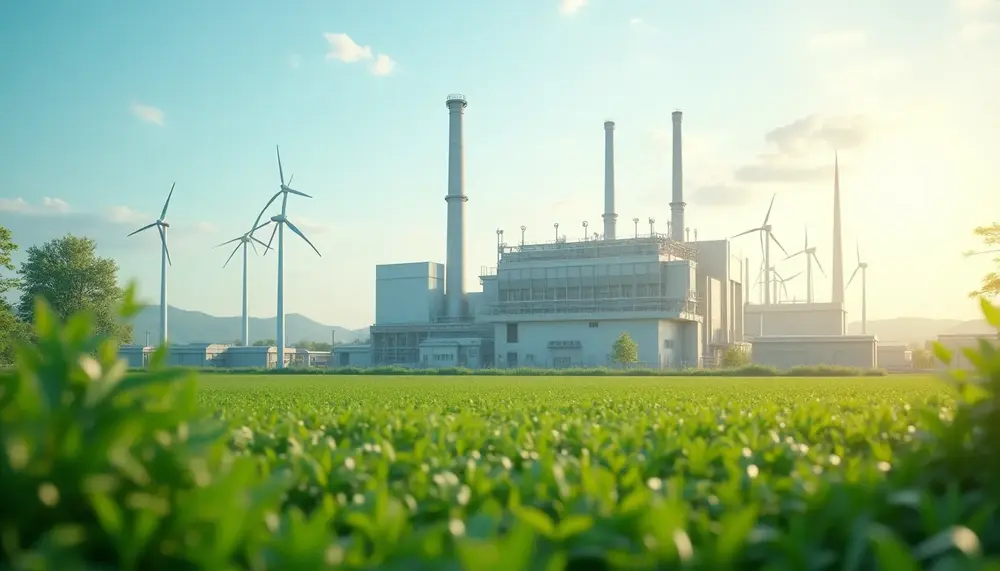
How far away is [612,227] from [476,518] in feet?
291

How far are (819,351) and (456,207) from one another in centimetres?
4116

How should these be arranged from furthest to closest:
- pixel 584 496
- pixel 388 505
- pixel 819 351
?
pixel 819 351, pixel 584 496, pixel 388 505

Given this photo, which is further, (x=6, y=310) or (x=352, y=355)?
(x=352, y=355)

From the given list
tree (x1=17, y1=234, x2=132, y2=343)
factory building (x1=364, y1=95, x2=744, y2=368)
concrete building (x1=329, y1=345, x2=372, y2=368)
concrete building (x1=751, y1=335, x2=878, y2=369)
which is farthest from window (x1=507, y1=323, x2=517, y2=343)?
tree (x1=17, y1=234, x2=132, y2=343)

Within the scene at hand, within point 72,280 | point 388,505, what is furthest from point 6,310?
point 388,505

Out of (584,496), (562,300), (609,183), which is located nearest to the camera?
(584,496)

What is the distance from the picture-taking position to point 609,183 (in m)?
90.6

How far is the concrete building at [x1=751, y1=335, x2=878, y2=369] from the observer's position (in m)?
76.5

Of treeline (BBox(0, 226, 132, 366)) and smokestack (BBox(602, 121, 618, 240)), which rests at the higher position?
smokestack (BBox(602, 121, 618, 240))

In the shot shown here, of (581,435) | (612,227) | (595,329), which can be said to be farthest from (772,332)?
(581,435)

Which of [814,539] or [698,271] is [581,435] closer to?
[814,539]

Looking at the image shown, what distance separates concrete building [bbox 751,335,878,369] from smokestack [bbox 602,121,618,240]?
888 inches

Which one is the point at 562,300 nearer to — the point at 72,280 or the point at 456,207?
the point at 456,207

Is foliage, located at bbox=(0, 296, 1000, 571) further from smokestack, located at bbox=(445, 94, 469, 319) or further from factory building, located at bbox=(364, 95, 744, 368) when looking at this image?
smokestack, located at bbox=(445, 94, 469, 319)
